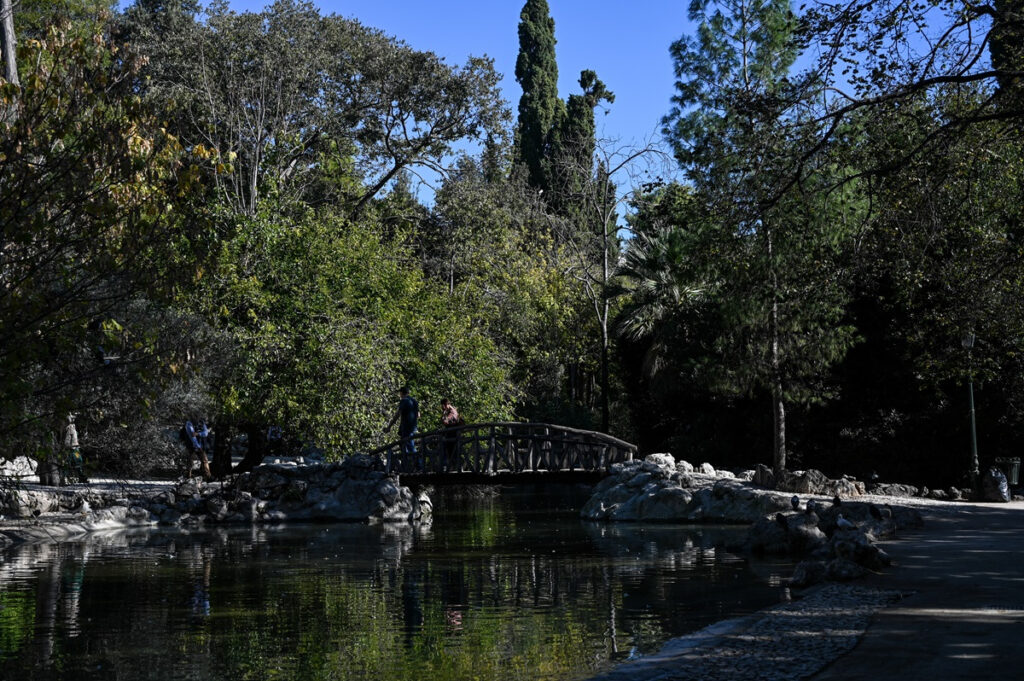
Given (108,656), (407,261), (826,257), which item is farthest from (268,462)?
(108,656)

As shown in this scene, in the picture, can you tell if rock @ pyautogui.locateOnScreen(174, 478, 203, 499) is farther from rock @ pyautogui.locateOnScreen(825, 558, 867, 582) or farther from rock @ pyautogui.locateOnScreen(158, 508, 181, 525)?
rock @ pyautogui.locateOnScreen(825, 558, 867, 582)

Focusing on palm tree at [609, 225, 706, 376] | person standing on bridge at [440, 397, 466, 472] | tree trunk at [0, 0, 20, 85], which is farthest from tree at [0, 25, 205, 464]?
palm tree at [609, 225, 706, 376]

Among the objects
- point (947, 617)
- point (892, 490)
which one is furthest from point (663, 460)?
point (947, 617)

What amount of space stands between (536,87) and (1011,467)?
1370 inches

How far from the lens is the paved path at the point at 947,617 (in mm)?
8141

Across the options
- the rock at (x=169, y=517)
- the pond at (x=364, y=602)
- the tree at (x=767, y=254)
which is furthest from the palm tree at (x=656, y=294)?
the rock at (x=169, y=517)

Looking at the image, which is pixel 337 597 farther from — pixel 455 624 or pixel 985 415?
pixel 985 415

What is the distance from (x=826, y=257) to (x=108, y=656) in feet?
41.4

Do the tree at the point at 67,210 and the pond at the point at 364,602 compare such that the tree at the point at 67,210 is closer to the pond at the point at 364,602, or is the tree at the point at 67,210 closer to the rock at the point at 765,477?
the pond at the point at 364,602

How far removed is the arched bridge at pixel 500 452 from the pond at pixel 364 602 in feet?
11.5

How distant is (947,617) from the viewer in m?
10.2

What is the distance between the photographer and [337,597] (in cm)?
1442

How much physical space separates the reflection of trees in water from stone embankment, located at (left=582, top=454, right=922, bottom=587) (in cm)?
106

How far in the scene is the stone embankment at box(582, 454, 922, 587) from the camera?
14491 millimetres
